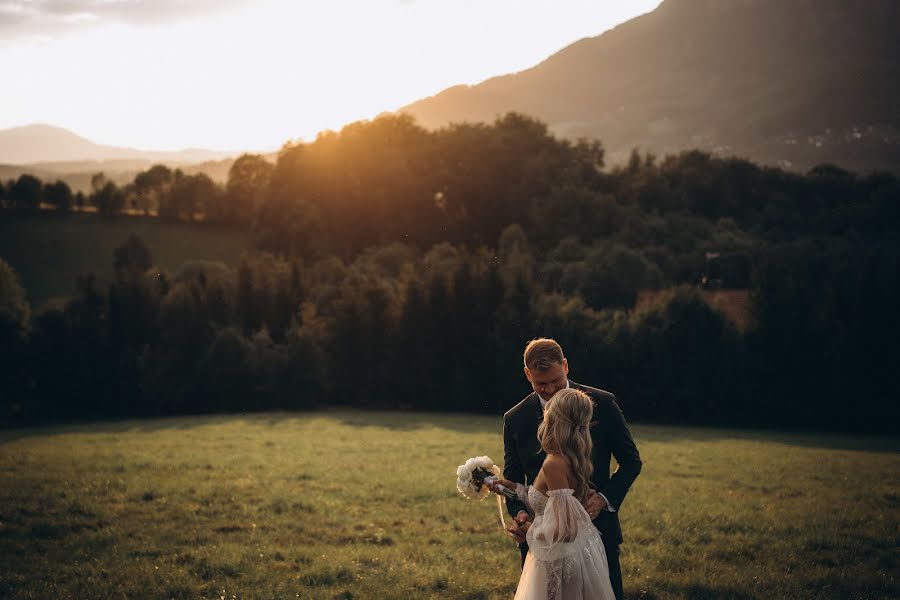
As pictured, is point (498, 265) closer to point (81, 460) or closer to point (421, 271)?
point (421, 271)

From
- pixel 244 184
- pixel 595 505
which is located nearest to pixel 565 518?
pixel 595 505

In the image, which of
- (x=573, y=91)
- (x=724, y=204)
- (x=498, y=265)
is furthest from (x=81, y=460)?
(x=573, y=91)

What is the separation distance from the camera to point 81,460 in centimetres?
1866

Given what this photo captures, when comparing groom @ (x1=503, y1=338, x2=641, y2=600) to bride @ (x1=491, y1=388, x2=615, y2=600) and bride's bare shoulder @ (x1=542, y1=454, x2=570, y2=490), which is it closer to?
bride @ (x1=491, y1=388, x2=615, y2=600)

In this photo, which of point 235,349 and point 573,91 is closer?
point 235,349

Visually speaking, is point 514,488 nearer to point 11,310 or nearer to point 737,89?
point 11,310

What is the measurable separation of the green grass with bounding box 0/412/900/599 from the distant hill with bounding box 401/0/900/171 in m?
82.2

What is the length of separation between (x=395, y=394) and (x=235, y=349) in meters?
10.0

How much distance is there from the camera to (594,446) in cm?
554

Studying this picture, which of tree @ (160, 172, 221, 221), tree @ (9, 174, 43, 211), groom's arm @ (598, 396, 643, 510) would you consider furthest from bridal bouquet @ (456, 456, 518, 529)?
tree @ (9, 174, 43, 211)

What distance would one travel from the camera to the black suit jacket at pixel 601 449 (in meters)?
5.46

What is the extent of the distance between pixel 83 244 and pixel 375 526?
75699 mm

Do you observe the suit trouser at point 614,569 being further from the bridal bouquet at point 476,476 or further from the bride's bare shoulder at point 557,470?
the bride's bare shoulder at point 557,470

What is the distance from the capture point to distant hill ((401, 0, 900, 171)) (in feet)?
333
